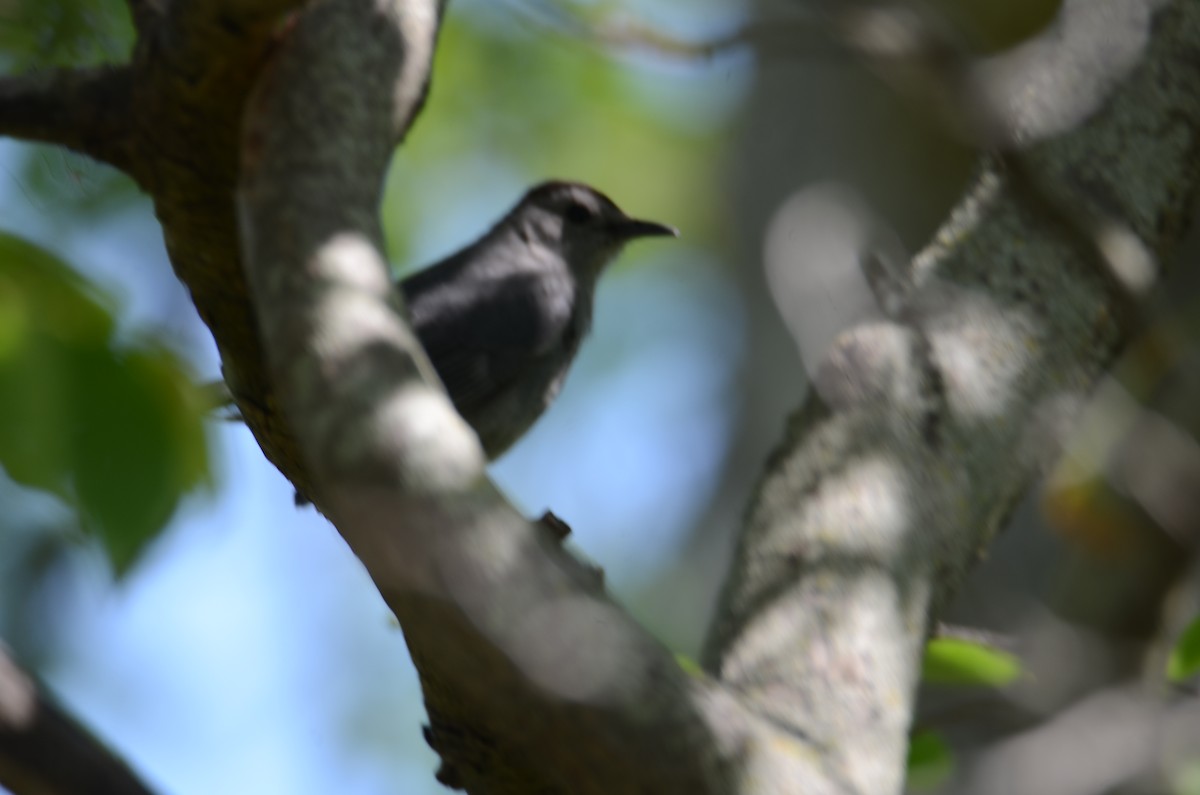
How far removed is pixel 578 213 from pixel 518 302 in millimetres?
770

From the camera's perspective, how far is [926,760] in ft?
10.3

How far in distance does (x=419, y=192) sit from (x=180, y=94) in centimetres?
681

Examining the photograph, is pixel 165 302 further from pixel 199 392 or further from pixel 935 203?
pixel 935 203

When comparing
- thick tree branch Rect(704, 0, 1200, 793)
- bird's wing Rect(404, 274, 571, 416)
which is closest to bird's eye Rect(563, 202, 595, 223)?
bird's wing Rect(404, 274, 571, 416)

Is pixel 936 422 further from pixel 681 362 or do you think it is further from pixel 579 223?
pixel 681 362

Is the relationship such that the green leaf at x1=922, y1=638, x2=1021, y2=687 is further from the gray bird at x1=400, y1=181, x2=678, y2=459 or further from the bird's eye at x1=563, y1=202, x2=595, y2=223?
the bird's eye at x1=563, y1=202, x2=595, y2=223

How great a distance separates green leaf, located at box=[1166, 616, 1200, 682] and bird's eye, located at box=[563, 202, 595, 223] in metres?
2.91

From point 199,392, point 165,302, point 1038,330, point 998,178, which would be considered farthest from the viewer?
point 165,302

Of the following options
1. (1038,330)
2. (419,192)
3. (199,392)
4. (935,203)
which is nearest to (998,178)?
(1038,330)

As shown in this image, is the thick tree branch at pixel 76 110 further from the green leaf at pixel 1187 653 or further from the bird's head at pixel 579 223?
the bird's head at pixel 579 223

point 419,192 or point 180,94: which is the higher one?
point 419,192

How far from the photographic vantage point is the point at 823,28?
8.89 ft

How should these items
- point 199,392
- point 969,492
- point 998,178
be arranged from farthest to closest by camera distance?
1. point 998,178
2. point 969,492
3. point 199,392

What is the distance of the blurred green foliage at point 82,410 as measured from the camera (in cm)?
254
